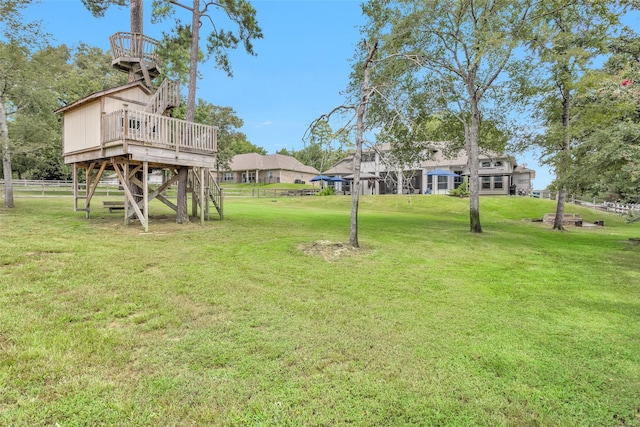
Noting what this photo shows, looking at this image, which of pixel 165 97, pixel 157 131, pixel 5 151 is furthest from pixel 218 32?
pixel 5 151

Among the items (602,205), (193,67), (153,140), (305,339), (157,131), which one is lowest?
(305,339)

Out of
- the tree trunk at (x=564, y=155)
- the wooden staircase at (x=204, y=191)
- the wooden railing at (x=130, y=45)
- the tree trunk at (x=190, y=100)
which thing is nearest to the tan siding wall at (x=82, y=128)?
the wooden railing at (x=130, y=45)

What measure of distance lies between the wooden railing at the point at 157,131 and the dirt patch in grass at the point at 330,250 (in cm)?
592

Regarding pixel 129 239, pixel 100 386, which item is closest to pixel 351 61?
pixel 129 239

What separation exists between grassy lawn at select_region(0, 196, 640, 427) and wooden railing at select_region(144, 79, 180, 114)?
675cm

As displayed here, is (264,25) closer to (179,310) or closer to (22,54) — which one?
(22,54)

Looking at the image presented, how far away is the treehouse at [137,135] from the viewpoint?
10320 mm

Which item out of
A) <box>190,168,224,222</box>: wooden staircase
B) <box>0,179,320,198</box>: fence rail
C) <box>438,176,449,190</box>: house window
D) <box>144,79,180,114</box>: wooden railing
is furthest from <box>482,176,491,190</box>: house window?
<box>144,79,180,114</box>: wooden railing

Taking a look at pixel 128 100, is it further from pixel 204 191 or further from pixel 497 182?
pixel 497 182

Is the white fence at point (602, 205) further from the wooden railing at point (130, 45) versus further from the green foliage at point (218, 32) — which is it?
the wooden railing at point (130, 45)

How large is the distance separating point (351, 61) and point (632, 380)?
1322 cm

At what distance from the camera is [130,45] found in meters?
13.0

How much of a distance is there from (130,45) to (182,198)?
6.64m

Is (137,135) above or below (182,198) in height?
above
